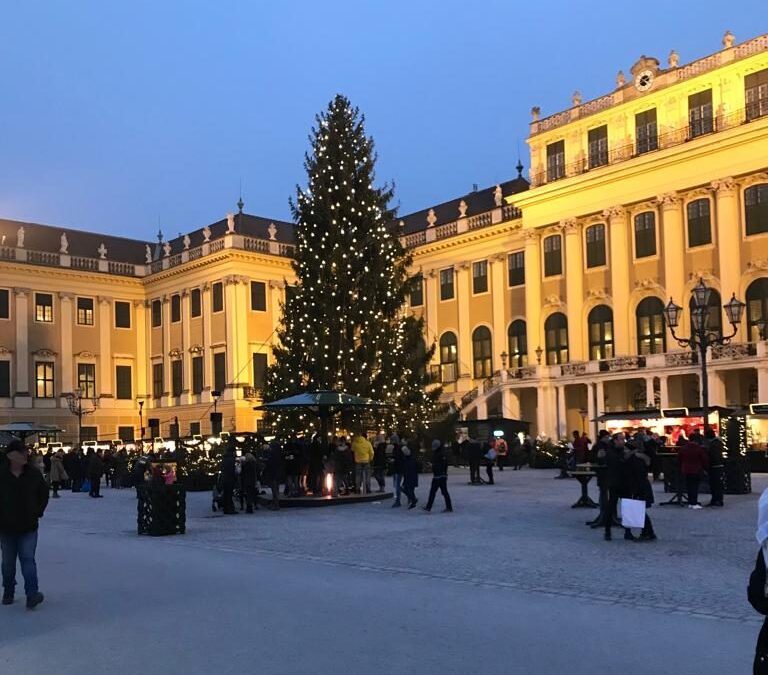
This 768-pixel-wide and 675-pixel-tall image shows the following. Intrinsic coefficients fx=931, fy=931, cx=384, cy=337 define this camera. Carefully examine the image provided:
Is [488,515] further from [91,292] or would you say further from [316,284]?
[91,292]

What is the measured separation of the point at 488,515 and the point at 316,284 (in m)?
15.0

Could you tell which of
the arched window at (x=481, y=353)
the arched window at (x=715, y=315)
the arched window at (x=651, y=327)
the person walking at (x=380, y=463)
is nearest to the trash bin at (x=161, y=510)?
the person walking at (x=380, y=463)

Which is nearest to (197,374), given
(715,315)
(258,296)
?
(258,296)

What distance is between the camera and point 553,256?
5359cm

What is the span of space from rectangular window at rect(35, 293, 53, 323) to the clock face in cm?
4058

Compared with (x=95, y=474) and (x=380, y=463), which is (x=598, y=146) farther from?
(x=95, y=474)

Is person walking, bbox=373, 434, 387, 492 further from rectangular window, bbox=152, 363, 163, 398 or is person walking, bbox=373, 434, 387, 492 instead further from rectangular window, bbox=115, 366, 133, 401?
rectangular window, bbox=115, 366, 133, 401

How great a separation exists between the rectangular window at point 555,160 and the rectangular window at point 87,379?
34.7 meters

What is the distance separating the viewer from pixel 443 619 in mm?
8211

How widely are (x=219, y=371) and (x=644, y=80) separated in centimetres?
3279

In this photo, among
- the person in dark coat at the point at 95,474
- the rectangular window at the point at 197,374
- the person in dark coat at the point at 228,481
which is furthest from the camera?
the rectangular window at the point at 197,374

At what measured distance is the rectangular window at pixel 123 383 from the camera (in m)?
68.0

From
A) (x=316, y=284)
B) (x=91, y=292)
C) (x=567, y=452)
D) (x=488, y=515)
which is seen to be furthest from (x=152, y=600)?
(x=91, y=292)

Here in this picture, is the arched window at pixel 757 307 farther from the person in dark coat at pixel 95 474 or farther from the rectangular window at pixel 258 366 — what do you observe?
the rectangular window at pixel 258 366
